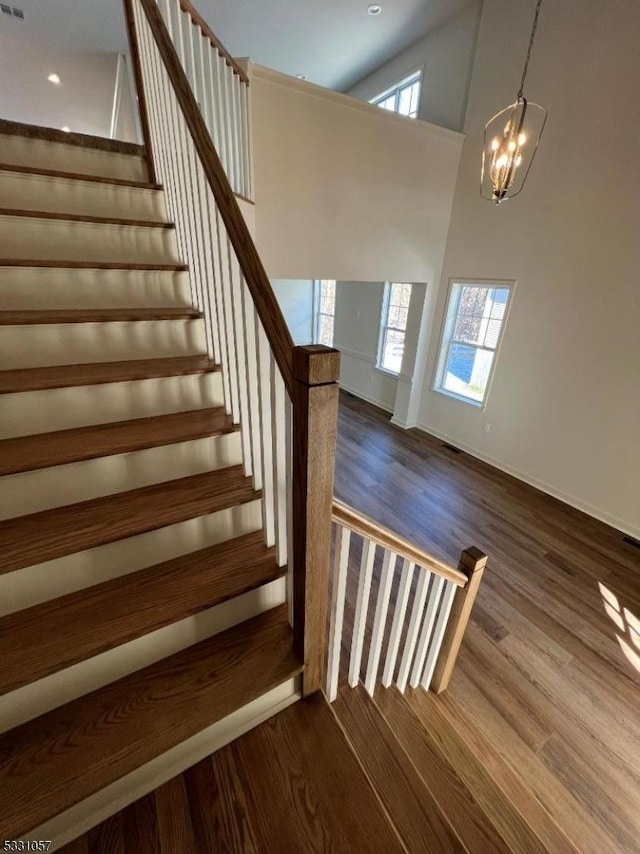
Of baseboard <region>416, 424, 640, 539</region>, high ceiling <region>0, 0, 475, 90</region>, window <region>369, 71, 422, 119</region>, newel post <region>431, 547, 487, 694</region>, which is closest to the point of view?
newel post <region>431, 547, 487, 694</region>

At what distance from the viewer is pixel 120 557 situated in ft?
3.90

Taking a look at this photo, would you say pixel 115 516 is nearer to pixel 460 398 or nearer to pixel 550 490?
pixel 550 490

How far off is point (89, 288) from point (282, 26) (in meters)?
4.88

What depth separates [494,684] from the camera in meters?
2.03

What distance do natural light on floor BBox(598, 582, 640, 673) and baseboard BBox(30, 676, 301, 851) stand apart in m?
2.34

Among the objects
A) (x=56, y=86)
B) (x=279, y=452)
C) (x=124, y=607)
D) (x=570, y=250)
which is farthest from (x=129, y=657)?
(x=56, y=86)

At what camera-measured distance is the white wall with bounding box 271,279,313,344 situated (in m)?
7.53

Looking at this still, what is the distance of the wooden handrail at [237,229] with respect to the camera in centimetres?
93

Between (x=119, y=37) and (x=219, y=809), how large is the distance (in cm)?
709

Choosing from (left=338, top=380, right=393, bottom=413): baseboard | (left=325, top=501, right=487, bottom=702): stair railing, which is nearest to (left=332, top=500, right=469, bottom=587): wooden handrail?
(left=325, top=501, right=487, bottom=702): stair railing

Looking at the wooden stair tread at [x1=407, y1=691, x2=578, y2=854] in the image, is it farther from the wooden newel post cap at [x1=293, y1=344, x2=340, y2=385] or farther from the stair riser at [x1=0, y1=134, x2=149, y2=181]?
the stair riser at [x1=0, y1=134, x2=149, y2=181]

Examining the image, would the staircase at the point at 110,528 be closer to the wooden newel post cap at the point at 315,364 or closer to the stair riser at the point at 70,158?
the stair riser at the point at 70,158

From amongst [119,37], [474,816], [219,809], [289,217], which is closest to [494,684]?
[474,816]

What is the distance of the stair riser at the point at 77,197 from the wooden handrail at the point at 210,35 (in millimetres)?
1075
